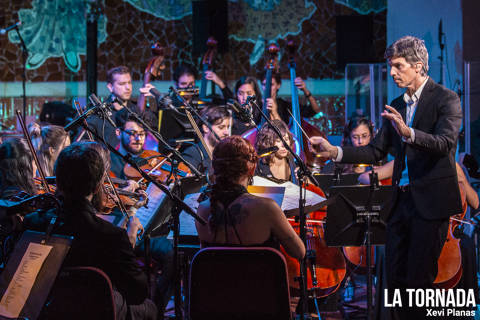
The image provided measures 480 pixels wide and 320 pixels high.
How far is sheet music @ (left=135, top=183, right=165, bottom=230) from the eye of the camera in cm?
295

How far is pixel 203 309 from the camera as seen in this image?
1.95 meters

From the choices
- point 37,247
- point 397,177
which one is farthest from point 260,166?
point 37,247

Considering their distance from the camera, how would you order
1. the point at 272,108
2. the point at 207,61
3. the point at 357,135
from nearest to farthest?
the point at 357,135, the point at 272,108, the point at 207,61

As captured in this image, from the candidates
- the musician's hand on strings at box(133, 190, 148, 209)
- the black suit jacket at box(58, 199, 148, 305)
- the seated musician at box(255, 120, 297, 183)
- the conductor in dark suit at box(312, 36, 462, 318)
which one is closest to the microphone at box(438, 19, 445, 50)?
the seated musician at box(255, 120, 297, 183)

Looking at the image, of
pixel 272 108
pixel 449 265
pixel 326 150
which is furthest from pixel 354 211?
pixel 272 108

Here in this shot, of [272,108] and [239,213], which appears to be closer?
[239,213]

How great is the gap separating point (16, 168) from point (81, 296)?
134 centimetres

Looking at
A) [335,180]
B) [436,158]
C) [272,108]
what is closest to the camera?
[436,158]

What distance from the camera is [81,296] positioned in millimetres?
1767

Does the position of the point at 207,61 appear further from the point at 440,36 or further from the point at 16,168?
the point at 16,168

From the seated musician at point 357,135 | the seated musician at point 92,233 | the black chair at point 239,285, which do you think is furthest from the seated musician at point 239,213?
the seated musician at point 357,135

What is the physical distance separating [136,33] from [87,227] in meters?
6.09

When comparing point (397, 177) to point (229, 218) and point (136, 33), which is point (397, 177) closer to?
point (229, 218)

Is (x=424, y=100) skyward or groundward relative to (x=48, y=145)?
skyward
